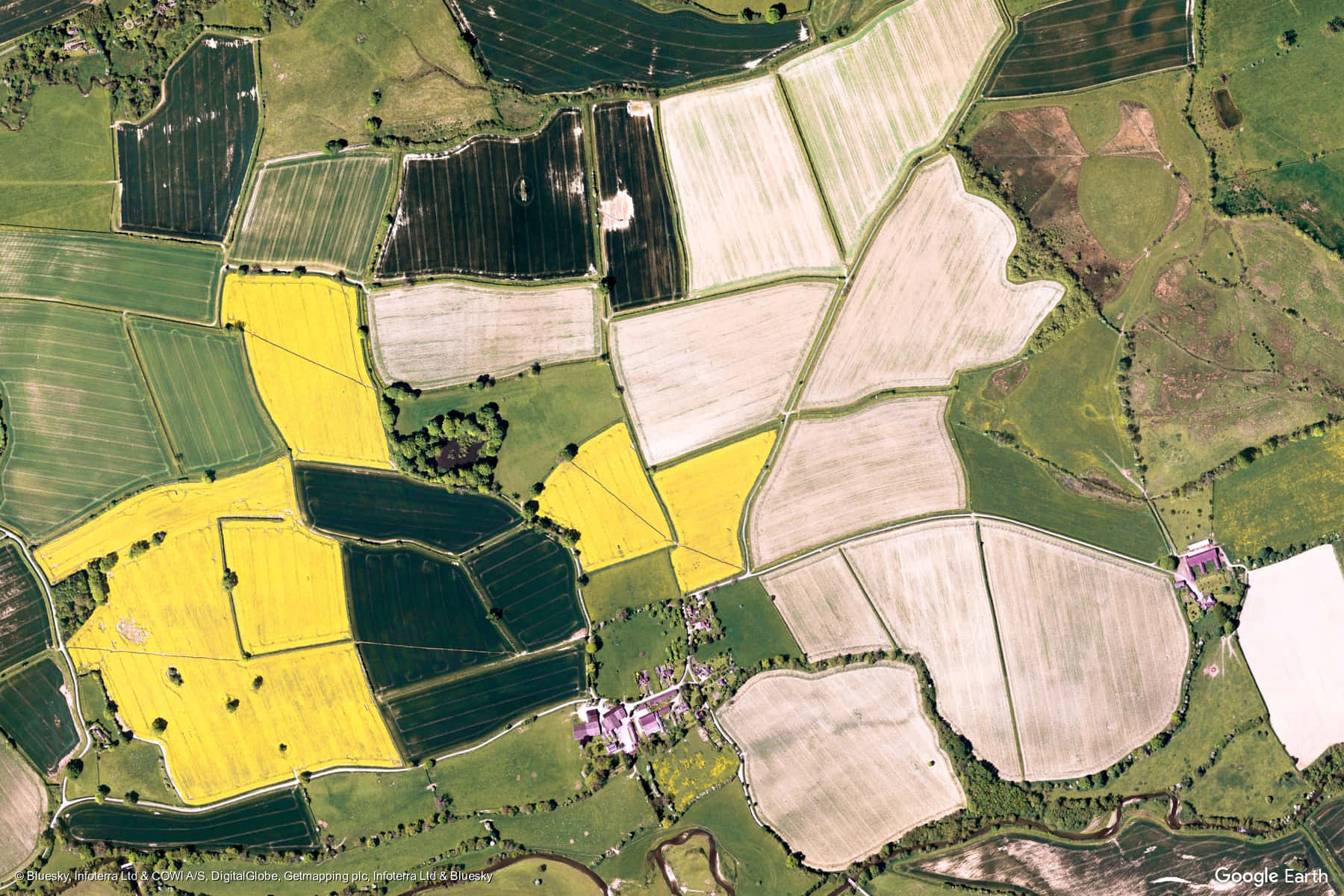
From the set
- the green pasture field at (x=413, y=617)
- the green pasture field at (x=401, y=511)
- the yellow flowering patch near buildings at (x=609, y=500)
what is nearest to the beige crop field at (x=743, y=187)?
the yellow flowering patch near buildings at (x=609, y=500)

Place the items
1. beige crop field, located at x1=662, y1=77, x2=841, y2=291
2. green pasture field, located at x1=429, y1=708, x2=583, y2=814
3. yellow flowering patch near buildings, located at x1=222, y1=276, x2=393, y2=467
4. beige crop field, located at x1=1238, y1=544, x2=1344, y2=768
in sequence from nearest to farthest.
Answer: yellow flowering patch near buildings, located at x1=222, y1=276, x2=393, y2=467, green pasture field, located at x1=429, y1=708, x2=583, y2=814, beige crop field, located at x1=662, y1=77, x2=841, y2=291, beige crop field, located at x1=1238, y1=544, x2=1344, y2=768

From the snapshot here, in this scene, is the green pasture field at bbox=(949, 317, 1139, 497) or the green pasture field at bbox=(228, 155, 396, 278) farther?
the green pasture field at bbox=(949, 317, 1139, 497)

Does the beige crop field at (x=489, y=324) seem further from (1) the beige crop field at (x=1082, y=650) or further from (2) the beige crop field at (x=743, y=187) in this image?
(1) the beige crop field at (x=1082, y=650)

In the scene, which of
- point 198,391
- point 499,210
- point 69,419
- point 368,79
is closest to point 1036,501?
point 499,210

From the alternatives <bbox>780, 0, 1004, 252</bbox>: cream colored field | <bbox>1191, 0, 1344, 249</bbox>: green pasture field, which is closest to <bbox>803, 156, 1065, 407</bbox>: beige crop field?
<bbox>780, 0, 1004, 252</bbox>: cream colored field

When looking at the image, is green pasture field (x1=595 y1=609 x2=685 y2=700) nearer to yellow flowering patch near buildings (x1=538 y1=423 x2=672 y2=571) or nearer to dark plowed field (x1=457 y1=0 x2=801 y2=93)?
yellow flowering patch near buildings (x1=538 y1=423 x2=672 y2=571)

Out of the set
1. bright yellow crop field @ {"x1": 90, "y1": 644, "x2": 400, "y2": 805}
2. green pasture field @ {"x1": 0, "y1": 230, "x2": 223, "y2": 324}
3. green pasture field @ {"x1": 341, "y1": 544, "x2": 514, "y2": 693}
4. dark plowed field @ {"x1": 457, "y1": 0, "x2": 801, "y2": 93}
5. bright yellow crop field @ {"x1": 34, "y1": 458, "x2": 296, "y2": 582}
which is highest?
dark plowed field @ {"x1": 457, "y1": 0, "x2": 801, "y2": 93}

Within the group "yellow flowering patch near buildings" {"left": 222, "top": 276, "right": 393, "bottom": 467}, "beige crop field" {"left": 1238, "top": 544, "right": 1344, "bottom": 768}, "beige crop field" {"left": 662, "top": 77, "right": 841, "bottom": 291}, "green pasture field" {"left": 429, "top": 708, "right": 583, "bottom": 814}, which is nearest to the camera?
"yellow flowering patch near buildings" {"left": 222, "top": 276, "right": 393, "bottom": 467}
